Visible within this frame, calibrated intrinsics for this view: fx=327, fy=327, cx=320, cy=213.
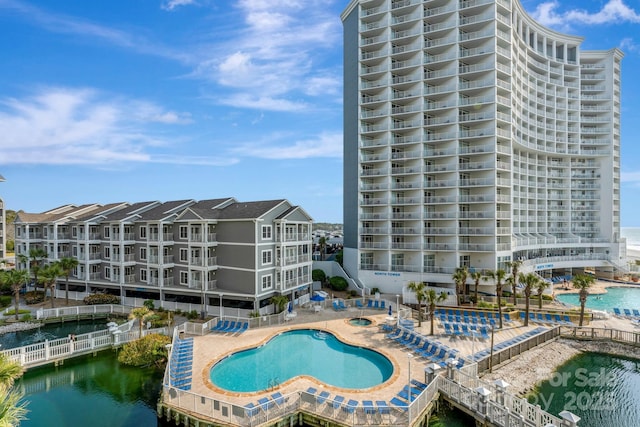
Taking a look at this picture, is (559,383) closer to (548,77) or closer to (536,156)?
(536,156)

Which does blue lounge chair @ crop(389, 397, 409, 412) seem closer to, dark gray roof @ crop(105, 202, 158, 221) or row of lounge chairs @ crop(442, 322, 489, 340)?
row of lounge chairs @ crop(442, 322, 489, 340)

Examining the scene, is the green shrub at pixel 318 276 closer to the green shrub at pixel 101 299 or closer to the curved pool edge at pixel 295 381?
the curved pool edge at pixel 295 381

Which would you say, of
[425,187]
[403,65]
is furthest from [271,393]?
[403,65]

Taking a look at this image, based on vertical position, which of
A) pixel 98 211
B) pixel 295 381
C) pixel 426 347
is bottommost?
pixel 295 381

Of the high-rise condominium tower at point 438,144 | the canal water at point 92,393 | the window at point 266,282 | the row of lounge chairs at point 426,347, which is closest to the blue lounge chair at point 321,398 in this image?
the row of lounge chairs at point 426,347

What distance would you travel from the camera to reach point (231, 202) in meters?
35.3

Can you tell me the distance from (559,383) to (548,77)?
Result: 168 ft

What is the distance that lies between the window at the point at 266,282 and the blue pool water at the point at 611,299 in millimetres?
33548

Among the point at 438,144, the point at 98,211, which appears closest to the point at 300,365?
the point at 438,144

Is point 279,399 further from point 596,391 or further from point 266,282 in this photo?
point 596,391

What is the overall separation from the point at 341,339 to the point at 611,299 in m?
36.4

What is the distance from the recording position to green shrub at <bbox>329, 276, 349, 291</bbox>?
1606 inches

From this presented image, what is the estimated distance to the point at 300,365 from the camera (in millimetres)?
20562

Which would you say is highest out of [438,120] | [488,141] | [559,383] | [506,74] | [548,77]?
[548,77]
